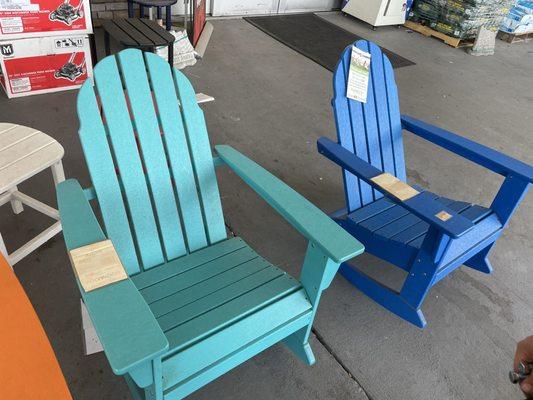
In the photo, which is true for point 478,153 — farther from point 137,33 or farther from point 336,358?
point 137,33

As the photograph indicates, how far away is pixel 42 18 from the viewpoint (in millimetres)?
2535

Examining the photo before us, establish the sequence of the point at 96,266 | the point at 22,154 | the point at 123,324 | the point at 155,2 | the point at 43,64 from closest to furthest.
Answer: the point at 123,324 → the point at 96,266 → the point at 22,154 → the point at 43,64 → the point at 155,2

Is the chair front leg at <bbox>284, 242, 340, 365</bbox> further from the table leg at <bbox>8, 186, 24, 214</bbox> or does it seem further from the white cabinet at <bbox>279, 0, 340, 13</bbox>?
the white cabinet at <bbox>279, 0, 340, 13</bbox>

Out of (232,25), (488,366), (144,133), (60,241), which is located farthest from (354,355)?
(232,25)

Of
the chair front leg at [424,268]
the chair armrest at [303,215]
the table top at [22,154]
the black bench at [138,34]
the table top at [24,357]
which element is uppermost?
the table top at [24,357]

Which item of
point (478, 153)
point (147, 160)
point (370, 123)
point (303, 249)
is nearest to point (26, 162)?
point (147, 160)

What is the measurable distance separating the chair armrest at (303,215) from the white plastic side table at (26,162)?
2.19ft

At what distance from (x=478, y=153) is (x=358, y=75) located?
2.08 feet

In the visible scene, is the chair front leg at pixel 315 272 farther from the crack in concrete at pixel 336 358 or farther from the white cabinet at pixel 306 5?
the white cabinet at pixel 306 5

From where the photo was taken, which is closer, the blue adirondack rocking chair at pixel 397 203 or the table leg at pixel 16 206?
the blue adirondack rocking chair at pixel 397 203

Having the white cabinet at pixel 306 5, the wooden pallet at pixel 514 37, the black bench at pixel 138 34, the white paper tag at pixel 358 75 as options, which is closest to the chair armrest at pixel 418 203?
the white paper tag at pixel 358 75

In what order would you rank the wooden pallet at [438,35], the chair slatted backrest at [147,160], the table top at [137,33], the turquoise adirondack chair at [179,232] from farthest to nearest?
1. the wooden pallet at [438,35]
2. the table top at [137,33]
3. the chair slatted backrest at [147,160]
4. the turquoise adirondack chair at [179,232]

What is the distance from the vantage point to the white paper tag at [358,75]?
6.14 ft

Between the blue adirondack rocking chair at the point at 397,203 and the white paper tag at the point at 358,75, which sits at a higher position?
the white paper tag at the point at 358,75
